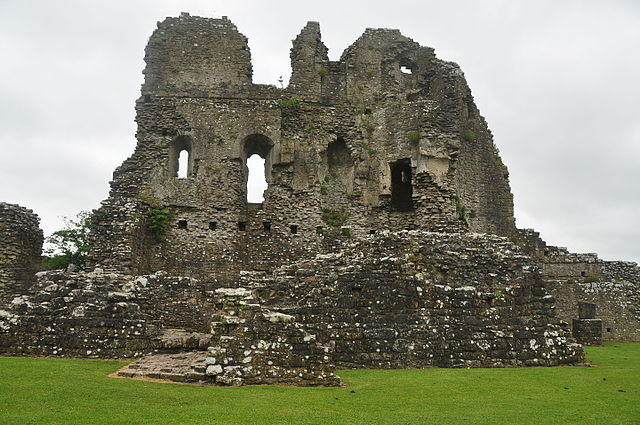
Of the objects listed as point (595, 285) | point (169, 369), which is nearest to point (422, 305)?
point (169, 369)

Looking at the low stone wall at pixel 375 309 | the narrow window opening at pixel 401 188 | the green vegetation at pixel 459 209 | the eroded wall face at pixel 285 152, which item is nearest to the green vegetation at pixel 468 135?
the eroded wall face at pixel 285 152

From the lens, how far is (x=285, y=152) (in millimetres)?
23203

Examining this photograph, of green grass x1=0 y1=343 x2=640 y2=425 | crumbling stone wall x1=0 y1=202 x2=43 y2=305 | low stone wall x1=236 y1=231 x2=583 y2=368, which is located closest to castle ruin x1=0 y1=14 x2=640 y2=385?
low stone wall x1=236 y1=231 x2=583 y2=368

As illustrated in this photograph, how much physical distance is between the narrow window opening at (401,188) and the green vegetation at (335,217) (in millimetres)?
2628

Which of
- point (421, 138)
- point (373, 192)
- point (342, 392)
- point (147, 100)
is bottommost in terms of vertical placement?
point (342, 392)

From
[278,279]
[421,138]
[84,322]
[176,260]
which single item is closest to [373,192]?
[421,138]

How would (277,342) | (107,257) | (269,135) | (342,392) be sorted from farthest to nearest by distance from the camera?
1. (269,135)
2. (107,257)
3. (277,342)
4. (342,392)

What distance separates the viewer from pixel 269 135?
23156mm

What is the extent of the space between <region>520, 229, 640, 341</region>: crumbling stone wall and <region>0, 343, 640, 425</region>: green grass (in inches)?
631

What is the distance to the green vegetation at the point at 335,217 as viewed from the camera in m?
23.0

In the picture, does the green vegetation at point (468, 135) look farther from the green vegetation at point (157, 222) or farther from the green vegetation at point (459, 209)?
the green vegetation at point (157, 222)

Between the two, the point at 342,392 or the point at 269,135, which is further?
the point at 269,135

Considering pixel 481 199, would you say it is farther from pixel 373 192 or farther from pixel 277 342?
pixel 277 342

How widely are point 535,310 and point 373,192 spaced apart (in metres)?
11.0
